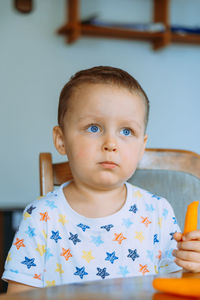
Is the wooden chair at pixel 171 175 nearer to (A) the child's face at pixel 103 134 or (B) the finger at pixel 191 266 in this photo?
(A) the child's face at pixel 103 134

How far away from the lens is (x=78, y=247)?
1.00m

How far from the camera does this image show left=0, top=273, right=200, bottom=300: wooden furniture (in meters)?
0.51

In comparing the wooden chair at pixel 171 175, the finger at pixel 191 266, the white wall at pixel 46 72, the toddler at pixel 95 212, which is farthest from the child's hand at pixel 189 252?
the white wall at pixel 46 72

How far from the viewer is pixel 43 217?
1020mm

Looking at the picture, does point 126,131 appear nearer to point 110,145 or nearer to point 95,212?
point 110,145

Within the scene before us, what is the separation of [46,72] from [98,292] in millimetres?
2671

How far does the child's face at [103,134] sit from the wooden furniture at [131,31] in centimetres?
203

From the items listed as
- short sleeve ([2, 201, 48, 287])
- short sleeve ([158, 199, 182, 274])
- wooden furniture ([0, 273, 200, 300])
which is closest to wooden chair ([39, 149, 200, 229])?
short sleeve ([158, 199, 182, 274])

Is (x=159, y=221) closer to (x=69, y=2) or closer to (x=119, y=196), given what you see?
(x=119, y=196)

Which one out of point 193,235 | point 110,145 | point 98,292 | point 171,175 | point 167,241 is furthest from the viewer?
point 171,175

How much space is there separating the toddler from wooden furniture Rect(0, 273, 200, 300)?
40 cm

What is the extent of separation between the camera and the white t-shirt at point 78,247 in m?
0.97

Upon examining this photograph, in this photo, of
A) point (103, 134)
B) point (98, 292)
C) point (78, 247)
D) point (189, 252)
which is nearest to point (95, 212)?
point (78, 247)

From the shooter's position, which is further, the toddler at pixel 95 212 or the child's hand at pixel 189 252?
the toddler at pixel 95 212
